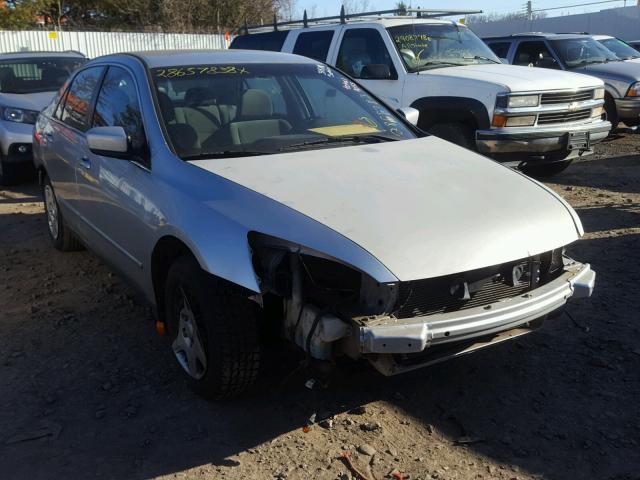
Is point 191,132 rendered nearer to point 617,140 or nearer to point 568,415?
point 568,415

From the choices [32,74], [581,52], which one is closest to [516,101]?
[581,52]

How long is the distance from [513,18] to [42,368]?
115 ft

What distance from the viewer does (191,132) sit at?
398 cm

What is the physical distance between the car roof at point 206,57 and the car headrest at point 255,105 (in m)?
0.27

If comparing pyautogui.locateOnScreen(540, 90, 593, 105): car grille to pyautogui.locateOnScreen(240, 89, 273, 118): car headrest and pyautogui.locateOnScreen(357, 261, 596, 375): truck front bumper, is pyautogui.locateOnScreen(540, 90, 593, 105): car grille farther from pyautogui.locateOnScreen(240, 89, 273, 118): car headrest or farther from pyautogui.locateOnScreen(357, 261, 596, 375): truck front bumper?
pyautogui.locateOnScreen(357, 261, 596, 375): truck front bumper

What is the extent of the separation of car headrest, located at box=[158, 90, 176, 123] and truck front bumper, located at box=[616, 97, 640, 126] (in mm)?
9218

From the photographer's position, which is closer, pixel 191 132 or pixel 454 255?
pixel 454 255

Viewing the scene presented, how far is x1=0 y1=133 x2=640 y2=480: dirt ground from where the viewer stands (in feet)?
10.1

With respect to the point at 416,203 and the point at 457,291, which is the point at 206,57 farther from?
the point at 457,291

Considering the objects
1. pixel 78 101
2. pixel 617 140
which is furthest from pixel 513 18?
pixel 78 101

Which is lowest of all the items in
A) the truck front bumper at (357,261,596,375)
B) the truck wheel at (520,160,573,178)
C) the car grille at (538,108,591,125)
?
the truck wheel at (520,160,573,178)

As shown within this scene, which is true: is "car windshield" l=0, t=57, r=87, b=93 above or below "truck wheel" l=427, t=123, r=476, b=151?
above

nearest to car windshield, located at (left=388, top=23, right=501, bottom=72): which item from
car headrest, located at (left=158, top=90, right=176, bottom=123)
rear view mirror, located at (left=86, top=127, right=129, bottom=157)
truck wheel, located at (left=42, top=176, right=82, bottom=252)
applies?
truck wheel, located at (left=42, top=176, right=82, bottom=252)

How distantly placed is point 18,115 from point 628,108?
913 cm
